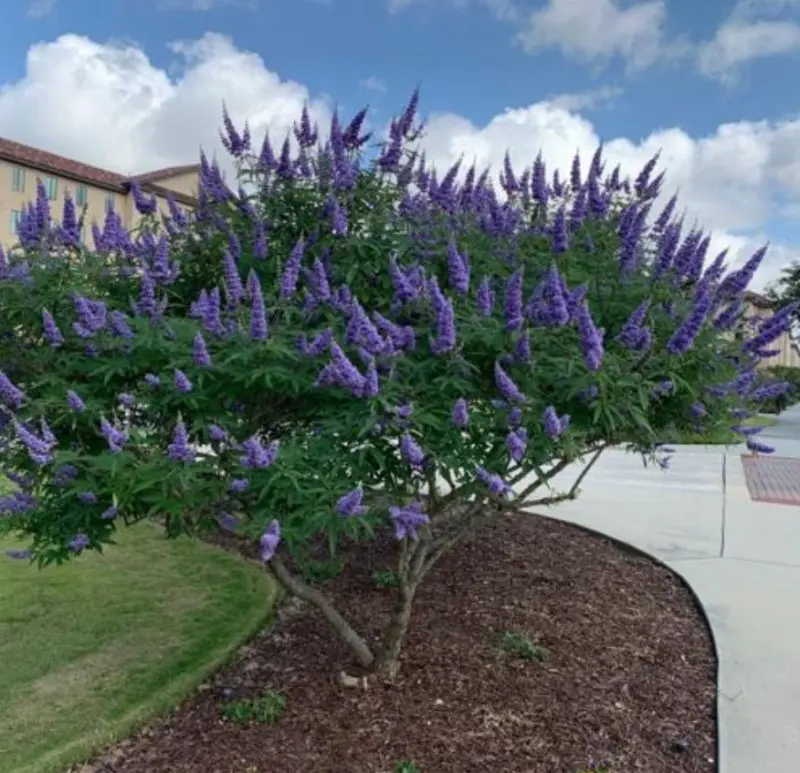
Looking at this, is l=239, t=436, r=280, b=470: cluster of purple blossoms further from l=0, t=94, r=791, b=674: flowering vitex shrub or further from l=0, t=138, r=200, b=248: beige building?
l=0, t=138, r=200, b=248: beige building

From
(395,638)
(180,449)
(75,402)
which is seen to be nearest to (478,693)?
(395,638)

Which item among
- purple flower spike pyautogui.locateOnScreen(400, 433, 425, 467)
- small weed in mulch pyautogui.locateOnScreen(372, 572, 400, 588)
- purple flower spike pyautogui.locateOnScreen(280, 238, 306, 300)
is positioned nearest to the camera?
purple flower spike pyautogui.locateOnScreen(400, 433, 425, 467)

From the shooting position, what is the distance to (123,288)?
336 cm

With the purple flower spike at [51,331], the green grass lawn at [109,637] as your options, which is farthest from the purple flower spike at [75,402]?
the green grass lawn at [109,637]

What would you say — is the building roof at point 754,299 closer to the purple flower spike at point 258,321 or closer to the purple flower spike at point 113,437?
the purple flower spike at point 258,321

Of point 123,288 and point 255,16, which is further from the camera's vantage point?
point 255,16

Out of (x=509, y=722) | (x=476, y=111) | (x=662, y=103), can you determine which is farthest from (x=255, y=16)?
(x=509, y=722)

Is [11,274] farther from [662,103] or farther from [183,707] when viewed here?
[662,103]

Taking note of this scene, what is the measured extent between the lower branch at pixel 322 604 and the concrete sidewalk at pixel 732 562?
161 centimetres

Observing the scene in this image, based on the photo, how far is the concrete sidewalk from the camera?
A: 3.30m

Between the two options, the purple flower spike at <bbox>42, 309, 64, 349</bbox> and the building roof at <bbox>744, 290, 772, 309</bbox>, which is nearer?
the purple flower spike at <bbox>42, 309, 64, 349</bbox>

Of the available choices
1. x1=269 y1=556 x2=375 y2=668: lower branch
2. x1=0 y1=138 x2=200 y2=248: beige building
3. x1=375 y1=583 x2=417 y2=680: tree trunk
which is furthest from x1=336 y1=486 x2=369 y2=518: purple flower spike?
x1=0 y1=138 x2=200 y2=248: beige building

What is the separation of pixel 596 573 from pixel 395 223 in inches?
132

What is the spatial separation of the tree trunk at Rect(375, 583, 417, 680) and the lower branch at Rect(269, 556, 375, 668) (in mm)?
82
